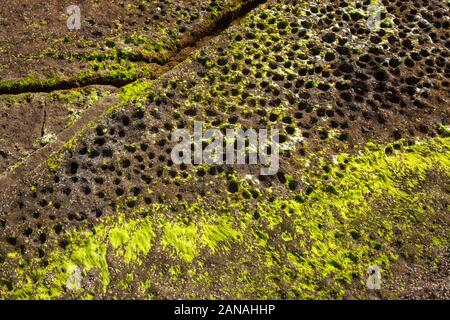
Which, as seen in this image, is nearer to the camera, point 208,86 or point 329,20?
point 208,86

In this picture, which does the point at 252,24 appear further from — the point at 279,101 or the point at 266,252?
the point at 266,252

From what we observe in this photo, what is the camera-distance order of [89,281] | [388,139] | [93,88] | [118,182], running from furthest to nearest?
[93,88]
[388,139]
[118,182]
[89,281]

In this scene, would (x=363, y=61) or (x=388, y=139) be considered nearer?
(x=388, y=139)

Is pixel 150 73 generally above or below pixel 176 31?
below

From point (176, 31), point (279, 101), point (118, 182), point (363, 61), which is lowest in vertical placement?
point (118, 182)

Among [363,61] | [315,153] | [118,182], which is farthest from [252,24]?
[118,182]

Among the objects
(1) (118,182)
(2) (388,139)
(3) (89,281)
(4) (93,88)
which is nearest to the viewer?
(3) (89,281)

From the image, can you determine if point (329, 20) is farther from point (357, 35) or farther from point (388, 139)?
point (388, 139)

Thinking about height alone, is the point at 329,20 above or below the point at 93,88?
above

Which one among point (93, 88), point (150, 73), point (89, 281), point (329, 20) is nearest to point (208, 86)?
point (150, 73)
